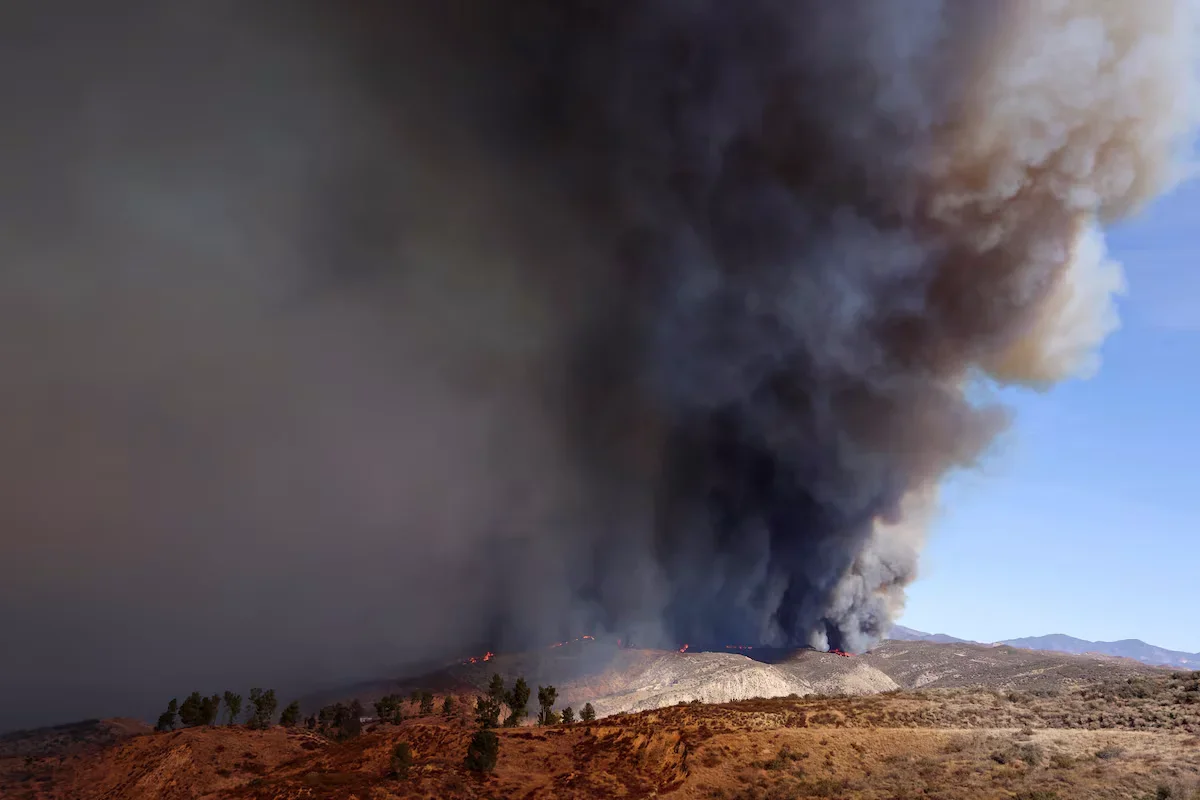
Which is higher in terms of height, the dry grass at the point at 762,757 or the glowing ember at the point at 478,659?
the glowing ember at the point at 478,659

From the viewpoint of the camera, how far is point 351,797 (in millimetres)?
29766

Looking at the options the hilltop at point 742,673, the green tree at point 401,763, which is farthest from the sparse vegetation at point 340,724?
the green tree at point 401,763

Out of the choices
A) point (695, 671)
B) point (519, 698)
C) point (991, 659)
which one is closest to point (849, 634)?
point (991, 659)

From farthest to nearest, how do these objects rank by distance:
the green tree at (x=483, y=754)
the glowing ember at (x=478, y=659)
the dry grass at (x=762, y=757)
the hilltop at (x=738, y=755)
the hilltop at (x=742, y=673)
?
the glowing ember at (x=478, y=659) < the hilltop at (x=742, y=673) < the green tree at (x=483, y=754) < the hilltop at (x=738, y=755) < the dry grass at (x=762, y=757)

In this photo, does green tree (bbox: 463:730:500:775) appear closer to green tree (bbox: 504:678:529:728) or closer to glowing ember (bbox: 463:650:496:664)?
green tree (bbox: 504:678:529:728)

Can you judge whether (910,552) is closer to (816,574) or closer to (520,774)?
(816,574)

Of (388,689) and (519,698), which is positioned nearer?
(519,698)

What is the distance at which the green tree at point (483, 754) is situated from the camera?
33.5m

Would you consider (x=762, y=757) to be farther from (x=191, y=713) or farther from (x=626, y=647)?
(x=626, y=647)

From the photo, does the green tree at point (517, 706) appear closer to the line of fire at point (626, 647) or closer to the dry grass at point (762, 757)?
the dry grass at point (762, 757)

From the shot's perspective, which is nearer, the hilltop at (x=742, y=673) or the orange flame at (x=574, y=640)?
the hilltop at (x=742, y=673)

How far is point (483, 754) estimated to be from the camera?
33.8m

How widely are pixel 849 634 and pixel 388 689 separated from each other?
248 feet

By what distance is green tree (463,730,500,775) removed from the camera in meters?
33.5
